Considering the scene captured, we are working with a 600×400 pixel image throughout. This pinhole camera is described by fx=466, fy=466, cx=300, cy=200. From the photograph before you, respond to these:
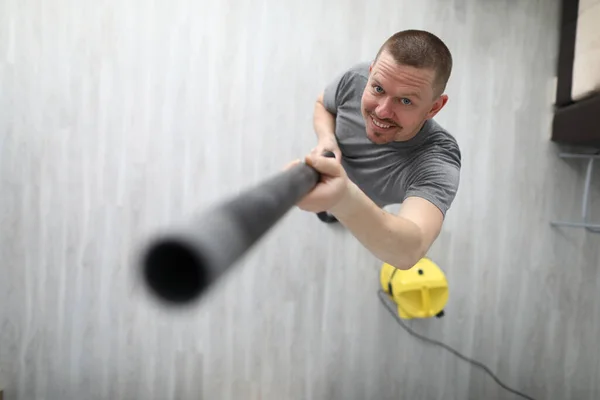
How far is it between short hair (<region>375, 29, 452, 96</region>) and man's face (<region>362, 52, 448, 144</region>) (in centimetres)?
2

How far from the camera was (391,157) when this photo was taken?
147 cm

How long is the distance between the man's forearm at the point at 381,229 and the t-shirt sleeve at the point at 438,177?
6.5 inches

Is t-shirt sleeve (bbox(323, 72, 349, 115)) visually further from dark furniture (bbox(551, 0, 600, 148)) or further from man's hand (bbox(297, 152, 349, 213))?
dark furniture (bbox(551, 0, 600, 148))

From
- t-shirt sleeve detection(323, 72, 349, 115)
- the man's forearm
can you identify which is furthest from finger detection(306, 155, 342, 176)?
t-shirt sleeve detection(323, 72, 349, 115)

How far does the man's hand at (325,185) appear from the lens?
2.74ft

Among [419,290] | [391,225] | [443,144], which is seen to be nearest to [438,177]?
[443,144]

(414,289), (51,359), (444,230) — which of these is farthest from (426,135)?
(51,359)

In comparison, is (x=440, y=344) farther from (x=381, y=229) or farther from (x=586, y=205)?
(x=381, y=229)

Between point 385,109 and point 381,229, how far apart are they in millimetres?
380

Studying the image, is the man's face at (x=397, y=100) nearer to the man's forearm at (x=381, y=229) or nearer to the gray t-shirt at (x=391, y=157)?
the gray t-shirt at (x=391, y=157)

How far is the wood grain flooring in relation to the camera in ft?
7.93

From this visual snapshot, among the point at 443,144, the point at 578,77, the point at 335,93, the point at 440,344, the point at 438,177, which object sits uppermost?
the point at 578,77

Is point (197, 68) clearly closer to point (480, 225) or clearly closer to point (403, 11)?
point (403, 11)

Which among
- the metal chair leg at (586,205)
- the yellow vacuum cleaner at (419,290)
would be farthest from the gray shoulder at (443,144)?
the metal chair leg at (586,205)
